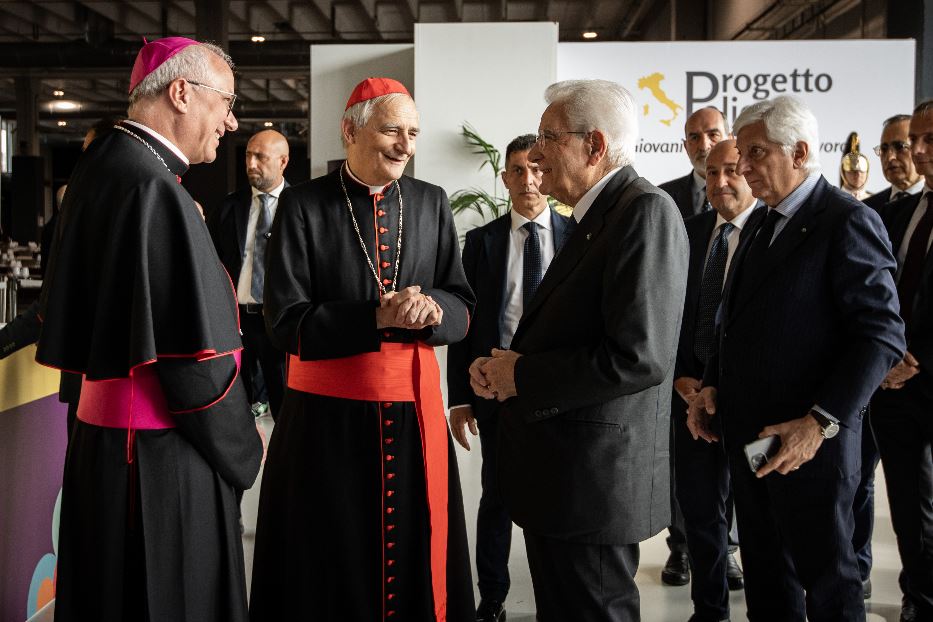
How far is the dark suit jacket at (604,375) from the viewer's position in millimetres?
1773

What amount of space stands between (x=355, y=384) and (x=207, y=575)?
700mm

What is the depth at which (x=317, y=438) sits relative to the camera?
8.09 ft

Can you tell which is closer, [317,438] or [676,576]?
[317,438]

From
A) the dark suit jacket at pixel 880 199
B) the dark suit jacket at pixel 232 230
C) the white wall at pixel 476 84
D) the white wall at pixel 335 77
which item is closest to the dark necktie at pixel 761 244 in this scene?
the dark suit jacket at pixel 880 199

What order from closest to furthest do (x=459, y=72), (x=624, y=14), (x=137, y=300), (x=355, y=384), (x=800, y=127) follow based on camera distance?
Answer: (x=137, y=300)
(x=800, y=127)
(x=355, y=384)
(x=459, y=72)
(x=624, y=14)

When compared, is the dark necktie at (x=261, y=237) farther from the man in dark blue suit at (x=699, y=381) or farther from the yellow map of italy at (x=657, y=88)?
the yellow map of italy at (x=657, y=88)

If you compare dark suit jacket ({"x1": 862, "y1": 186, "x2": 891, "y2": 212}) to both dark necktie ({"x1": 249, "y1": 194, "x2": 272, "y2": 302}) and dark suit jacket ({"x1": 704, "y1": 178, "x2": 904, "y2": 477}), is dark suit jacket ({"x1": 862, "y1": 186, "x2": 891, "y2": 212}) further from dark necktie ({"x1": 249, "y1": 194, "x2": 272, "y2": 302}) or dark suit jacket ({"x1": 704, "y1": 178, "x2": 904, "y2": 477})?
dark necktie ({"x1": 249, "y1": 194, "x2": 272, "y2": 302})

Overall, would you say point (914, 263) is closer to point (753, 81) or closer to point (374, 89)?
point (374, 89)

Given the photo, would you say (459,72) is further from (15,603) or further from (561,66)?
(15,603)

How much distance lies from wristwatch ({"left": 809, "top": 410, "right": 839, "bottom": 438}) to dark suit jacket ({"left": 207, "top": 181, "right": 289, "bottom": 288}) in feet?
11.2

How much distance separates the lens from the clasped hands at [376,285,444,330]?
2.29 m

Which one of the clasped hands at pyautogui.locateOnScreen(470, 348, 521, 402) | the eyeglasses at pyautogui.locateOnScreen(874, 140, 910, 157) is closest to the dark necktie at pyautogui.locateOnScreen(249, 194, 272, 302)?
the clasped hands at pyautogui.locateOnScreen(470, 348, 521, 402)

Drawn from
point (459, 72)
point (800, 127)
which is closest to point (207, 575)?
point (800, 127)

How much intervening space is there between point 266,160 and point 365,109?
8.05 ft
